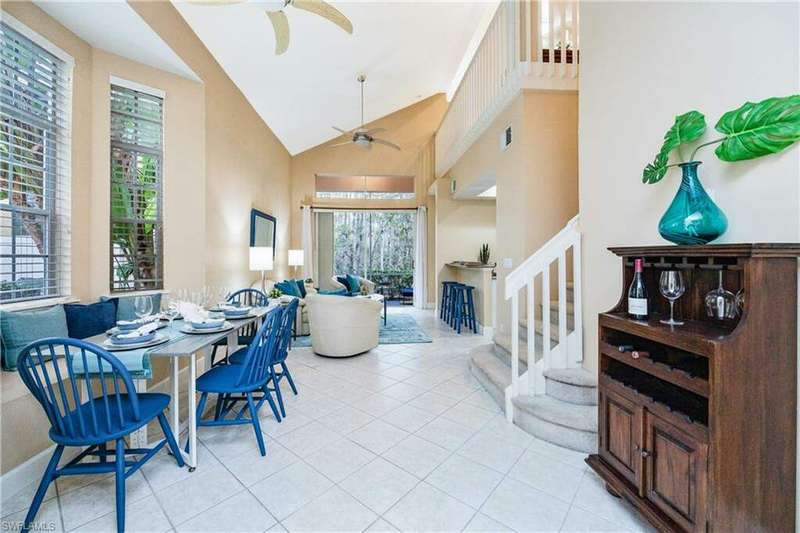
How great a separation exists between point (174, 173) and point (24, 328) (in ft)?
6.60

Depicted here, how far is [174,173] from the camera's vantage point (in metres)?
3.50

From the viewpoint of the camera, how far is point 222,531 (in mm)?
1560

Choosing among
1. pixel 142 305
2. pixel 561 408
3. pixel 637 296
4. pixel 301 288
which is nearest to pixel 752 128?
pixel 637 296

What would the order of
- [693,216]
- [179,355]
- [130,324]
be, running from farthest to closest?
[130,324]
[179,355]
[693,216]

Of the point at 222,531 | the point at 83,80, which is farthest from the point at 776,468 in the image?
the point at 83,80

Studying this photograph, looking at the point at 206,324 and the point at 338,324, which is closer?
the point at 206,324

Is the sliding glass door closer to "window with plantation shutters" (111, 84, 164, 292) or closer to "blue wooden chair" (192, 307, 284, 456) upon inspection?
"window with plantation shutters" (111, 84, 164, 292)

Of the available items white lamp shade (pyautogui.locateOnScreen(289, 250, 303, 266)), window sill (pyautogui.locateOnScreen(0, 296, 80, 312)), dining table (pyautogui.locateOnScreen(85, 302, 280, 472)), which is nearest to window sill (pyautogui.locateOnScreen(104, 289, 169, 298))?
window sill (pyautogui.locateOnScreen(0, 296, 80, 312))

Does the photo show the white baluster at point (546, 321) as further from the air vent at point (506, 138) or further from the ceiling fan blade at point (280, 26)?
the ceiling fan blade at point (280, 26)

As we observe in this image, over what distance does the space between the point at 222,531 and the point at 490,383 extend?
2.24 m

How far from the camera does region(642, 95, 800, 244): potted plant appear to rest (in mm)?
1289

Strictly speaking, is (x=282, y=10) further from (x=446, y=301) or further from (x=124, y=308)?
(x=446, y=301)

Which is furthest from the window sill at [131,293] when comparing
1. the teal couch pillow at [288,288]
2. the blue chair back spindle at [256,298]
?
the teal couch pillow at [288,288]

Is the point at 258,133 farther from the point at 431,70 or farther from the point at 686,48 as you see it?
the point at 686,48
